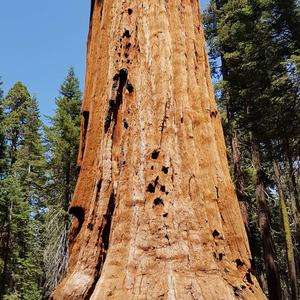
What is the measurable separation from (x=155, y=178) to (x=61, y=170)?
65.2 feet

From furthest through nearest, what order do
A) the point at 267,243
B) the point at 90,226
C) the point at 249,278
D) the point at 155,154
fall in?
the point at 267,243, the point at 90,226, the point at 155,154, the point at 249,278

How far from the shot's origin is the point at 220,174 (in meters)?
3.34

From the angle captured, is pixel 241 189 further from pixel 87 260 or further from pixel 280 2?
pixel 87 260

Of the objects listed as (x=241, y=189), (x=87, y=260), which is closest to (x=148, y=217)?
(x=87, y=260)

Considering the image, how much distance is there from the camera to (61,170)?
2231cm

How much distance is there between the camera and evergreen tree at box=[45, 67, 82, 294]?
18.8m

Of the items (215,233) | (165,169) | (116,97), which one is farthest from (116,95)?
(215,233)

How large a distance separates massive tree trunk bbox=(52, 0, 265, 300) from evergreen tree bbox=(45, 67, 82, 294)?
52.3 ft

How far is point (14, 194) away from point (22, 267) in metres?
5.74

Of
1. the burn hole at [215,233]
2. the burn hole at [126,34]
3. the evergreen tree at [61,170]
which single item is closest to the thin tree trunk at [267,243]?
the evergreen tree at [61,170]

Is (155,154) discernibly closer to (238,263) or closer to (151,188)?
(151,188)

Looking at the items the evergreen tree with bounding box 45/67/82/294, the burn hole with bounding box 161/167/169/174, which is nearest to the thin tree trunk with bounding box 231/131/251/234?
the evergreen tree with bounding box 45/67/82/294

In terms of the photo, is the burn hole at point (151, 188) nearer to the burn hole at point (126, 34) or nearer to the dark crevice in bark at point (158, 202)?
the dark crevice in bark at point (158, 202)

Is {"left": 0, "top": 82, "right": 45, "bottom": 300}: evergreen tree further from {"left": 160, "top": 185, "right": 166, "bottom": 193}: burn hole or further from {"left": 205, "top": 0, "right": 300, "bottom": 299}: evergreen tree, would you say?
{"left": 160, "top": 185, "right": 166, "bottom": 193}: burn hole
